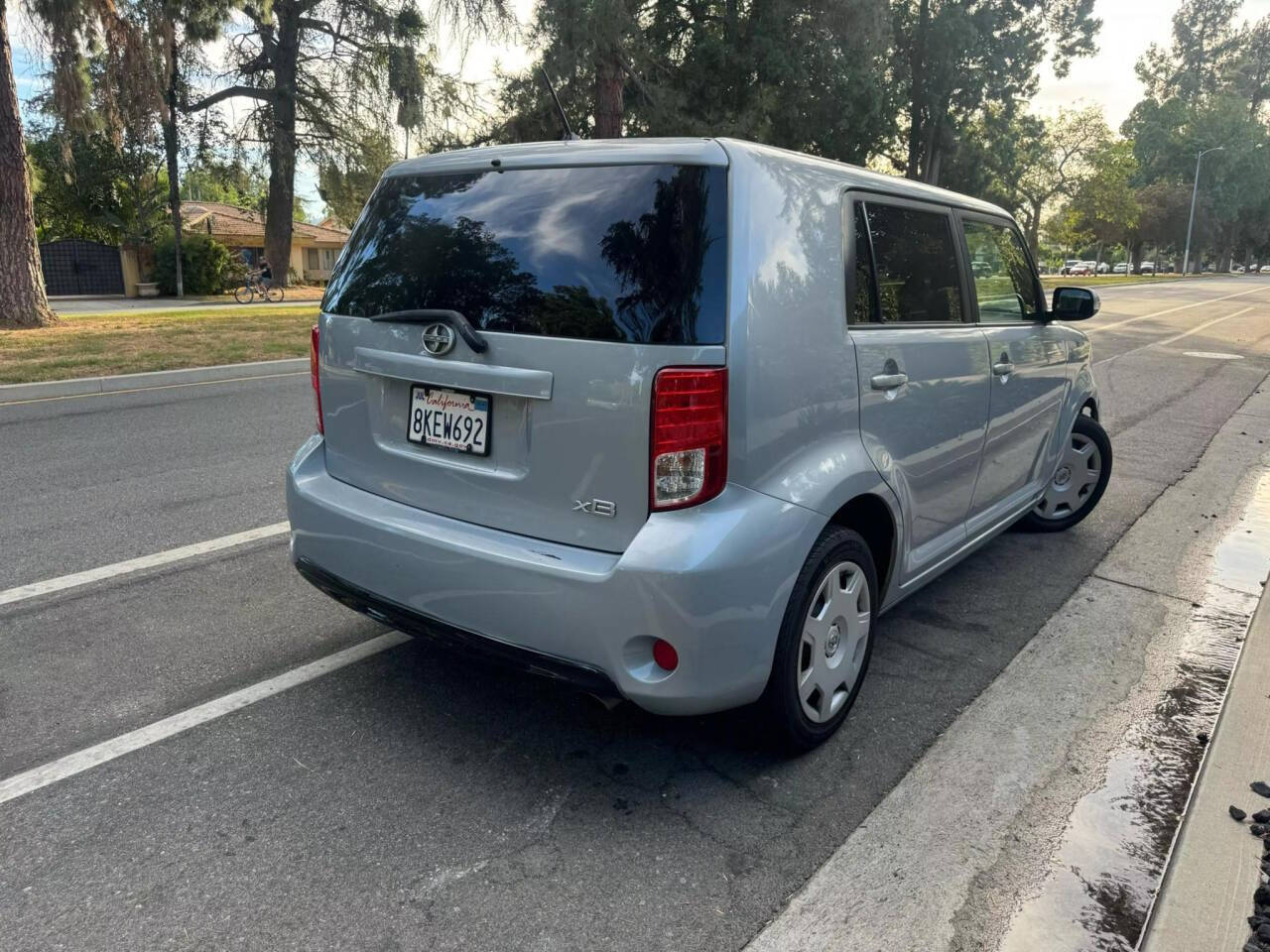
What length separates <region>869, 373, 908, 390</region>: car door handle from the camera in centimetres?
306

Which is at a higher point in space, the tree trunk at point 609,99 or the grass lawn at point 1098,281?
the tree trunk at point 609,99

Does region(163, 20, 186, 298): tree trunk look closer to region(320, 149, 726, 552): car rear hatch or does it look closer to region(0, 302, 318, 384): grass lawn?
region(0, 302, 318, 384): grass lawn

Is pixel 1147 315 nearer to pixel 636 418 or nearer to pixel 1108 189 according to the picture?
pixel 636 418

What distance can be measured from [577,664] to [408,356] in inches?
43.6

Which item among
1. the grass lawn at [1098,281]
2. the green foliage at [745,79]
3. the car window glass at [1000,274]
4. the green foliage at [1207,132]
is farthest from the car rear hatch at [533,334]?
the green foliage at [1207,132]

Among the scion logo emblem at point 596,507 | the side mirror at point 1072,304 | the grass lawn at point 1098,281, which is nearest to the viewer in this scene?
the scion logo emblem at point 596,507

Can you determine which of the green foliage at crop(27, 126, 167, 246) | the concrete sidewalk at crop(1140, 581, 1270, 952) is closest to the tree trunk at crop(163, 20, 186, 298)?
the green foliage at crop(27, 126, 167, 246)

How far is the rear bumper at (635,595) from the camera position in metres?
2.46

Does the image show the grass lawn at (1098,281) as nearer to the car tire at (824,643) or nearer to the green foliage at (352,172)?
the green foliage at (352,172)

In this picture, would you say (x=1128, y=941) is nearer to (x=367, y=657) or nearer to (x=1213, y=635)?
(x=1213, y=635)

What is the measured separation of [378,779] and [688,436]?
4.59 feet

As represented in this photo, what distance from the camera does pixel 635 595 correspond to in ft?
8.07

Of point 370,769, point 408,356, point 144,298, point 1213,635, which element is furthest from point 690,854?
point 144,298

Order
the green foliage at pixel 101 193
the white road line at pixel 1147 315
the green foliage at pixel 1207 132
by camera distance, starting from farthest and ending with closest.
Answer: the green foliage at pixel 1207 132
the green foliage at pixel 101 193
the white road line at pixel 1147 315
